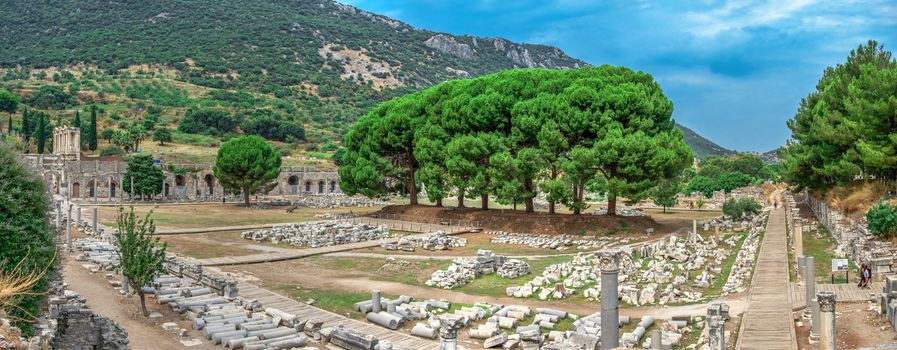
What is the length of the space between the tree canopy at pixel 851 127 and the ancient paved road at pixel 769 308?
8500 mm

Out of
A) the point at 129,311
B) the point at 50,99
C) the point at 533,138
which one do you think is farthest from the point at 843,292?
the point at 50,99

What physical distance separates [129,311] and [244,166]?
154 feet

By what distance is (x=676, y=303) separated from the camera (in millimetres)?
20266

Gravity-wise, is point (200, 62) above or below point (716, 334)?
above

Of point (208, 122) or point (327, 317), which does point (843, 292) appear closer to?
point (327, 317)

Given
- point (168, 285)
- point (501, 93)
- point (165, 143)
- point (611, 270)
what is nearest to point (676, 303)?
point (611, 270)

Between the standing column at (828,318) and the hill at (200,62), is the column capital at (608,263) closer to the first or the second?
the standing column at (828,318)

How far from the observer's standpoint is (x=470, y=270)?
2597 cm

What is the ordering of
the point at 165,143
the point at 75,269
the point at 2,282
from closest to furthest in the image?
the point at 2,282
the point at 75,269
the point at 165,143

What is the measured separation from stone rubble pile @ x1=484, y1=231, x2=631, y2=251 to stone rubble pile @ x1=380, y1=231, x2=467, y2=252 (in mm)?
3673

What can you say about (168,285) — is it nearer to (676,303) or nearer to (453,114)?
(676,303)

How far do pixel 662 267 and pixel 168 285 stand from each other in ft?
62.6

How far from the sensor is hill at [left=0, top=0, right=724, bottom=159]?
11856 cm

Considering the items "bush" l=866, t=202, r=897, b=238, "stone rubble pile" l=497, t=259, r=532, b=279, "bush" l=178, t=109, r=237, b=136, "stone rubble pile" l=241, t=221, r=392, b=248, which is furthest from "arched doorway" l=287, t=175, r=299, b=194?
"bush" l=866, t=202, r=897, b=238
